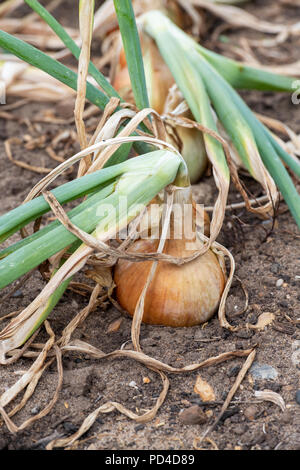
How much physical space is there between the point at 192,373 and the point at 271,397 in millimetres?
156

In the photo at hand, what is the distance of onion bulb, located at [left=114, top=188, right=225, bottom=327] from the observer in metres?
1.29

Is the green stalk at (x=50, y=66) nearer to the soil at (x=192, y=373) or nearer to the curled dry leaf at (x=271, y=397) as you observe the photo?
the soil at (x=192, y=373)

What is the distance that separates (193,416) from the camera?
1125mm

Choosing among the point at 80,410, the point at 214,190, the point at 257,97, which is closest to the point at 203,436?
the point at 80,410

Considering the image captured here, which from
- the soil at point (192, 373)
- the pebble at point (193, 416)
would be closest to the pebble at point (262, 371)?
the soil at point (192, 373)

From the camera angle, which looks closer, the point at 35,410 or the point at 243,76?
the point at 35,410

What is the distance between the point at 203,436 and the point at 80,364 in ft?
0.95

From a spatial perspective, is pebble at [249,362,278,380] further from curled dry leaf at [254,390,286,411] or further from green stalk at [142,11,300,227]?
green stalk at [142,11,300,227]

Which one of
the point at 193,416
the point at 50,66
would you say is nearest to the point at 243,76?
the point at 50,66

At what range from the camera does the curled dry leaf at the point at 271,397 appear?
1.16 metres

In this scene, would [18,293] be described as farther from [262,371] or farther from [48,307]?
[262,371]

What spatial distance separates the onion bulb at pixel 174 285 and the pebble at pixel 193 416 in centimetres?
22
